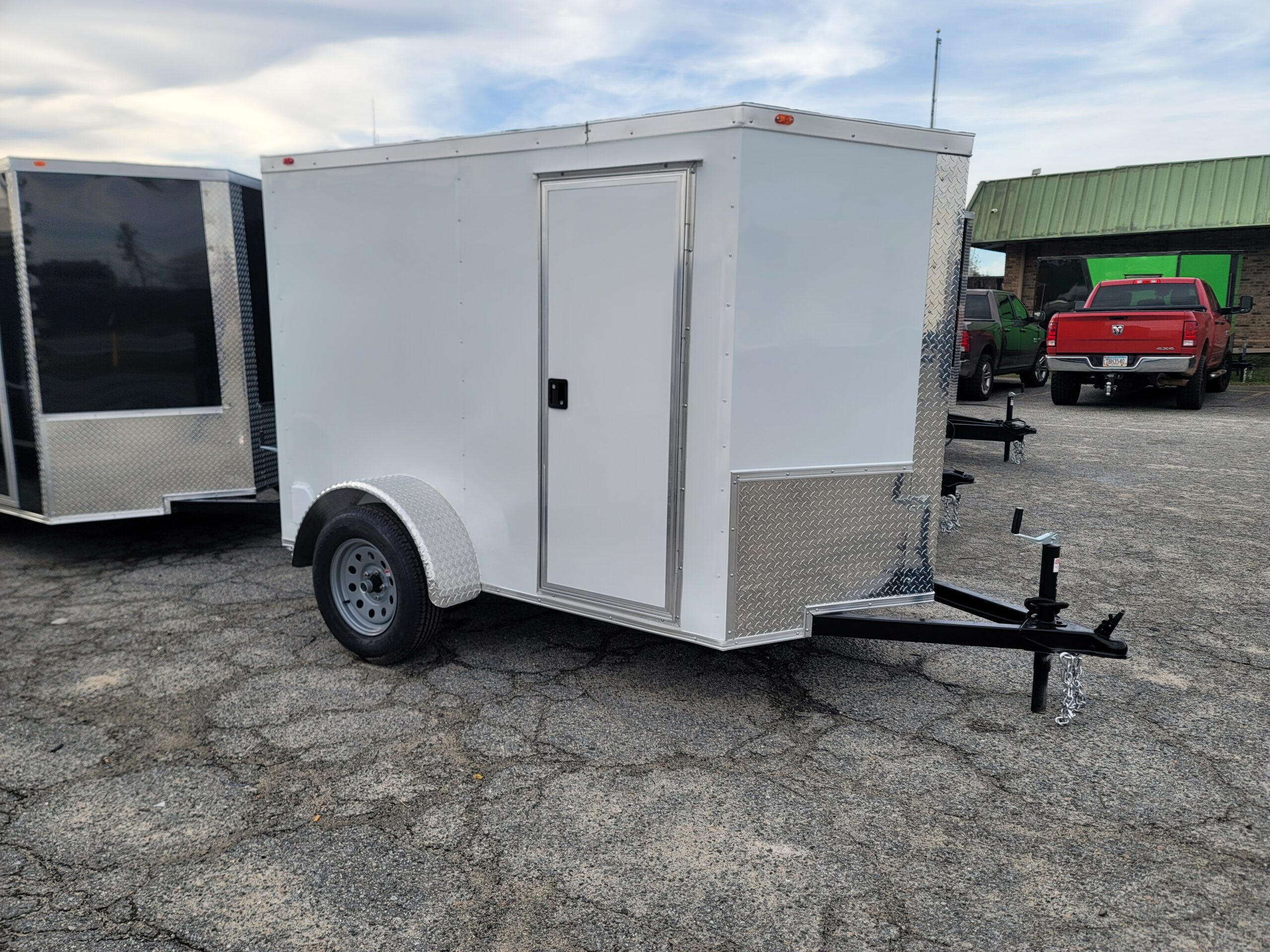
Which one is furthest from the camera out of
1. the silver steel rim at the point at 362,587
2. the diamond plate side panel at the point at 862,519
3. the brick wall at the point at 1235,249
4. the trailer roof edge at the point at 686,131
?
the brick wall at the point at 1235,249

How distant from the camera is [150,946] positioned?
8.87 ft

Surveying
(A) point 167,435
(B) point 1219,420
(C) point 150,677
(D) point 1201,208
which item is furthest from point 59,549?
(D) point 1201,208

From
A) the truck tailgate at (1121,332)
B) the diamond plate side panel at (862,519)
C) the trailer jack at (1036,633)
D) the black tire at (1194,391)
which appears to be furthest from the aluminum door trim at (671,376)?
the black tire at (1194,391)

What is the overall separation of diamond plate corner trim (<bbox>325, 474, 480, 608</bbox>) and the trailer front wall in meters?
0.07

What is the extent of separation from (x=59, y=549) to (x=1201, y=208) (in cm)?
2503

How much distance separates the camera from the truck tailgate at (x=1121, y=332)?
14.3m

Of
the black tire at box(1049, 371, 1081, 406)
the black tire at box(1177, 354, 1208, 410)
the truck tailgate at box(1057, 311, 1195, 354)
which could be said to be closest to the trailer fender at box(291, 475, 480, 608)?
the truck tailgate at box(1057, 311, 1195, 354)

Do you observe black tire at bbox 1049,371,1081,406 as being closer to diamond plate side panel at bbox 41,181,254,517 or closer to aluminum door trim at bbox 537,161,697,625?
diamond plate side panel at bbox 41,181,254,517

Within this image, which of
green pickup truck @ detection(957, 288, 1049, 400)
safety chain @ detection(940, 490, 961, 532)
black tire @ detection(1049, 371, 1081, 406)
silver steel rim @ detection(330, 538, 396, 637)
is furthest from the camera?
black tire @ detection(1049, 371, 1081, 406)

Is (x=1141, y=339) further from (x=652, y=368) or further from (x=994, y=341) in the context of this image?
(x=652, y=368)

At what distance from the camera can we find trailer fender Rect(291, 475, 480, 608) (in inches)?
178

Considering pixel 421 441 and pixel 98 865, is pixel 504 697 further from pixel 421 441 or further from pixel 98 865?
pixel 98 865

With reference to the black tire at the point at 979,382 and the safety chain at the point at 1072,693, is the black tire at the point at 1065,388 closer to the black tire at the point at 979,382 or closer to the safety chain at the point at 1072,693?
the black tire at the point at 979,382

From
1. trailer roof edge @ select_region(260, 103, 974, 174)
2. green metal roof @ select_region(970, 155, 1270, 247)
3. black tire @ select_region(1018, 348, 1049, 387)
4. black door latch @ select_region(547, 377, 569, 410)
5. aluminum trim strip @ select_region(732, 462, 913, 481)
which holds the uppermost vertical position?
green metal roof @ select_region(970, 155, 1270, 247)
